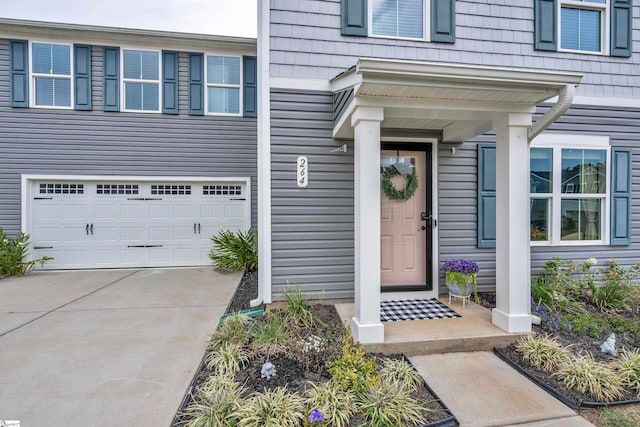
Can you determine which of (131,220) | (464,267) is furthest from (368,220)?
(131,220)

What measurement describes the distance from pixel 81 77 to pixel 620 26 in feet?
30.8

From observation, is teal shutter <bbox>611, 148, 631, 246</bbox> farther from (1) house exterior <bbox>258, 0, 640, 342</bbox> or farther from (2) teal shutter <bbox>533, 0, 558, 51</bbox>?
(2) teal shutter <bbox>533, 0, 558, 51</bbox>

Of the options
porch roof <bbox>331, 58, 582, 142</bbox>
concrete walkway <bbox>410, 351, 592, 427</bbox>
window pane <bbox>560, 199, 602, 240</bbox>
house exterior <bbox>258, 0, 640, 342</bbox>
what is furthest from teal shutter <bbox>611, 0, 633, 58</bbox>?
concrete walkway <bbox>410, 351, 592, 427</bbox>

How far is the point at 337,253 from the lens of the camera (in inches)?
151

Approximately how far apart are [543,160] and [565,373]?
3094 mm

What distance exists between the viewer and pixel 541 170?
4191 mm

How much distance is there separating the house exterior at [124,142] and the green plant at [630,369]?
576cm

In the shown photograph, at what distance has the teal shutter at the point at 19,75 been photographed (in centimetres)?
568

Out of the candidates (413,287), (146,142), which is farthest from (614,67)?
(146,142)

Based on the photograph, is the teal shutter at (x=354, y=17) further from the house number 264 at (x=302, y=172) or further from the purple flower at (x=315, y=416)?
the purple flower at (x=315, y=416)

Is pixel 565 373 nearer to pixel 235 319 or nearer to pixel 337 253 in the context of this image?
pixel 337 253

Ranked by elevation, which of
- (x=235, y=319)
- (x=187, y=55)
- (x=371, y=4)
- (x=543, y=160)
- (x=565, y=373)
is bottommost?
(x=565, y=373)

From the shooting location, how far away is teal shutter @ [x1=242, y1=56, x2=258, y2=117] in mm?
6367

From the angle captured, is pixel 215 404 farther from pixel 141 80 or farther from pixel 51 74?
pixel 51 74
